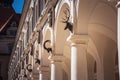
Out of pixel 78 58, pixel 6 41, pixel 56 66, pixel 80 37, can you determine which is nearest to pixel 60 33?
pixel 56 66

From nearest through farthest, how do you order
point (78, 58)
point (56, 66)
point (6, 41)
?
point (78, 58), point (56, 66), point (6, 41)

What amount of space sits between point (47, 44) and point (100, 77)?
269cm

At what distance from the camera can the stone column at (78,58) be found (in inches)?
389

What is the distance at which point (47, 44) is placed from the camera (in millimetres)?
15203

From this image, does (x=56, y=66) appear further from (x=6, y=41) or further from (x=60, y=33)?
(x=6, y=41)

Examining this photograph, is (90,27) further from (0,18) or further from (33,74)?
(0,18)

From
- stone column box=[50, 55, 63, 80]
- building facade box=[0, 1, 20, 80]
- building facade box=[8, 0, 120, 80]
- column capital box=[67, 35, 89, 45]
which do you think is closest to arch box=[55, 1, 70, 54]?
building facade box=[8, 0, 120, 80]

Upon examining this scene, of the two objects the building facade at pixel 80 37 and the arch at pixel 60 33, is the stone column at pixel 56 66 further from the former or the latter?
the arch at pixel 60 33

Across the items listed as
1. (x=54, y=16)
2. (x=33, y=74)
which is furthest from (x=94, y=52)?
(x=33, y=74)

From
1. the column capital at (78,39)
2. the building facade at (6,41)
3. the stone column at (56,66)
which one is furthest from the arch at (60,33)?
the building facade at (6,41)

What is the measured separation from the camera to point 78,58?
9938 millimetres

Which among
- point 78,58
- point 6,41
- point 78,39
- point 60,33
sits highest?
point 6,41

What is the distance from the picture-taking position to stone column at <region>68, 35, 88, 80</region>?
9875mm

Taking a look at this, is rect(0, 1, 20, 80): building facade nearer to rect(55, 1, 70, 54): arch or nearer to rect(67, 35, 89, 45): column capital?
rect(55, 1, 70, 54): arch
